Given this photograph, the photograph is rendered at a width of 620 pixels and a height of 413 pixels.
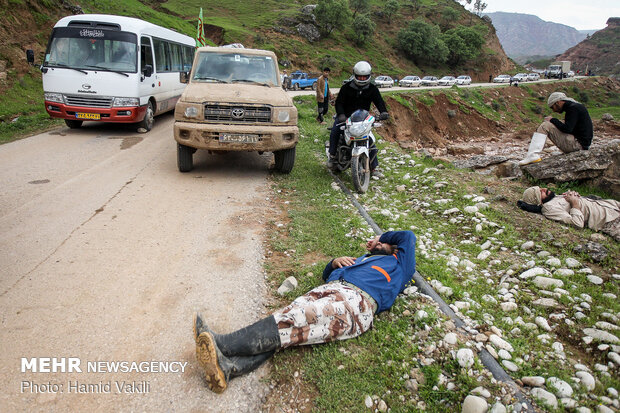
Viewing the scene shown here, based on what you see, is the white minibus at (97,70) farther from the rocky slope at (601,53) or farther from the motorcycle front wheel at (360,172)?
the rocky slope at (601,53)

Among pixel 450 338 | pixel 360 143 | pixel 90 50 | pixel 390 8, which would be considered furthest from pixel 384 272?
pixel 390 8

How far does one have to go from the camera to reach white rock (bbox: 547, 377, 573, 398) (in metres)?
2.39

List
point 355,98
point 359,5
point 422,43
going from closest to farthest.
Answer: point 355,98, point 422,43, point 359,5

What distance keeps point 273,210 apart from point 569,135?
5634 mm

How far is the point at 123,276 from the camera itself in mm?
3631

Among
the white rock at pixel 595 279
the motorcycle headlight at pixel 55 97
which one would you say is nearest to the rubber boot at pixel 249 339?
the white rock at pixel 595 279

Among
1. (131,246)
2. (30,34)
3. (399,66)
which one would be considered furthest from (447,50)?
(131,246)

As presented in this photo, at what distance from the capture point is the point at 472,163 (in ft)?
28.8

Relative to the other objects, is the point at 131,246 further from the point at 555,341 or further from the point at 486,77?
the point at 486,77

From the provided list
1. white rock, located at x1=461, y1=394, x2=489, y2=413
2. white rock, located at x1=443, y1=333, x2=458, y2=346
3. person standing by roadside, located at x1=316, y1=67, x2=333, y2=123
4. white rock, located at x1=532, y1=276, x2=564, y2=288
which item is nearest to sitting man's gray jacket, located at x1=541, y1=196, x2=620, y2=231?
white rock, located at x1=532, y1=276, x2=564, y2=288

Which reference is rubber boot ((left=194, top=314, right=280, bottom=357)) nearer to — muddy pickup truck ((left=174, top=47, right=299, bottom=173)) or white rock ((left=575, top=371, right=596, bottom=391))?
white rock ((left=575, top=371, right=596, bottom=391))

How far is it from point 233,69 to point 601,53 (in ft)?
428

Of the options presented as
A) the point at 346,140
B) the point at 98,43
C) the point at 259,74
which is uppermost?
the point at 98,43

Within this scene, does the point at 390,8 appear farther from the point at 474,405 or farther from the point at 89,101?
the point at 474,405
